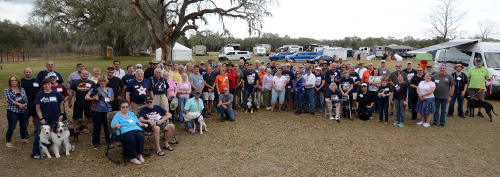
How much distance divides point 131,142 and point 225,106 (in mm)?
3193

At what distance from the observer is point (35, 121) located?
6.05 meters

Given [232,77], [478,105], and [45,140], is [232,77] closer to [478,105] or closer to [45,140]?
[45,140]

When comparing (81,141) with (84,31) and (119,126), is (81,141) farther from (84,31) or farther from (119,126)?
(84,31)

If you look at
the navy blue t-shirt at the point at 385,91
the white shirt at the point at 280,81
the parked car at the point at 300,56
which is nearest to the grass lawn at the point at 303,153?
the navy blue t-shirt at the point at 385,91

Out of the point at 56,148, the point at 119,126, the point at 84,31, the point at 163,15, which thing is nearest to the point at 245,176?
the point at 119,126

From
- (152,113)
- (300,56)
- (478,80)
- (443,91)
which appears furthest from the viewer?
(300,56)

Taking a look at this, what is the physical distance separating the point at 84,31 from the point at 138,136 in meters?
33.9

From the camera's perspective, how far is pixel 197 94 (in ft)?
21.5

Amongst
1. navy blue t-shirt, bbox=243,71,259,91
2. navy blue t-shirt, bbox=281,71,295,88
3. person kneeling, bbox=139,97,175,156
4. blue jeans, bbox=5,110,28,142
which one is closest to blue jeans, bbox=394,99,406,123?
navy blue t-shirt, bbox=281,71,295,88

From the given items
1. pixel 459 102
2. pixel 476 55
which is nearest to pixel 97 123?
pixel 459 102

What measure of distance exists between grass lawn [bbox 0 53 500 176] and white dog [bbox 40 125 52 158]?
6.9 inches

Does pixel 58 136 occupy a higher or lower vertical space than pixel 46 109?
lower

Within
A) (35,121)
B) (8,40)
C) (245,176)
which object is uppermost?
(8,40)

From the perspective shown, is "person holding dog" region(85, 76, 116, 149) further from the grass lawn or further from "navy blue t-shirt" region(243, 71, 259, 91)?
"navy blue t-shirt" region(243, 71, 259, 91)
